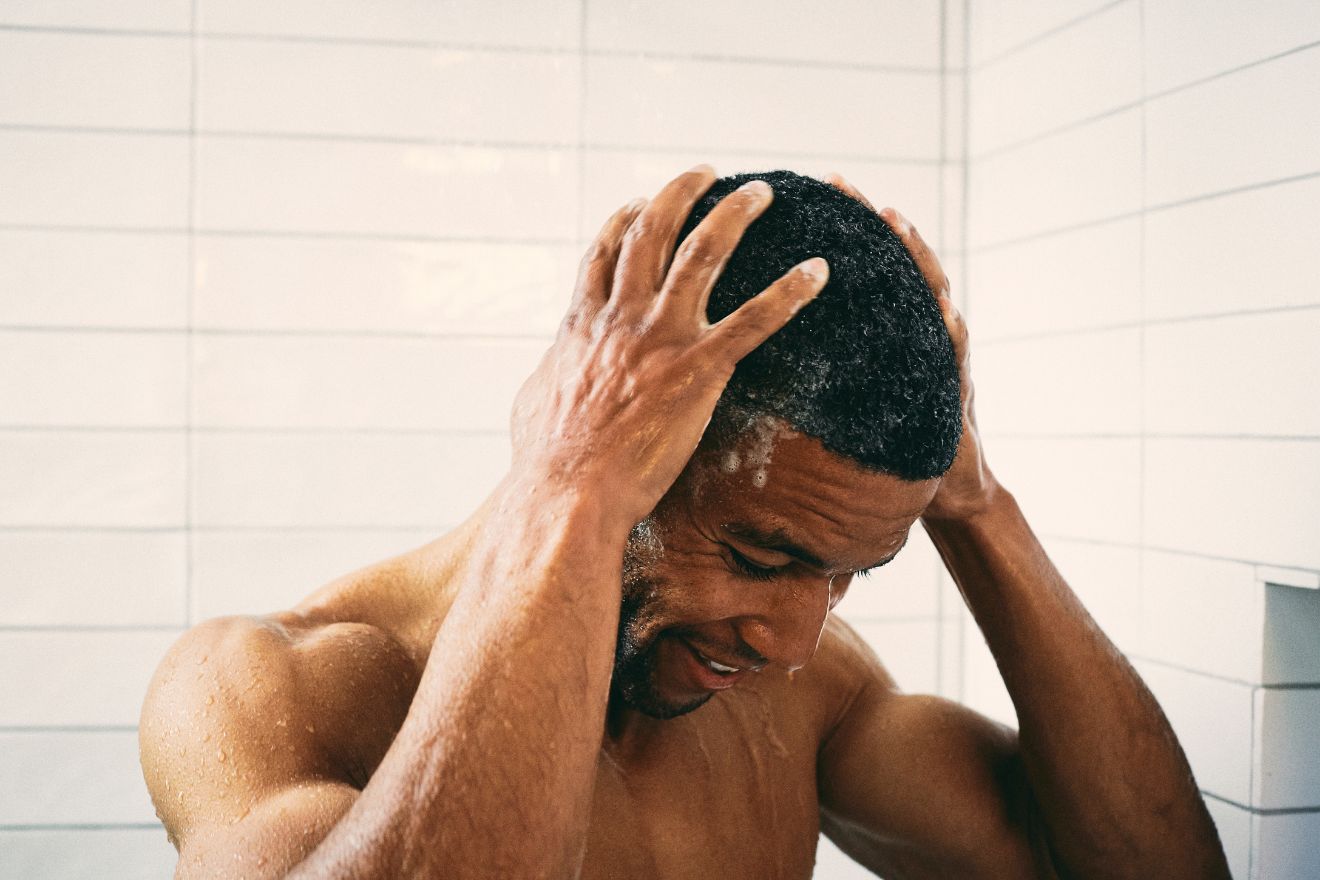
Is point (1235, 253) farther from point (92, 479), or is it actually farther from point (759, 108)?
point (92, 479)

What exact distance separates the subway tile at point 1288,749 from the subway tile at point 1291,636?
0.02 metres

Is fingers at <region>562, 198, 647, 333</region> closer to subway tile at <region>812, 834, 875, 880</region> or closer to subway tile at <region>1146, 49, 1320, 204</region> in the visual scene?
subway tile at <region>1146, 49, 1320, 204</region>

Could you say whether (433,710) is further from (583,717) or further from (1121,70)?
(1121,70)

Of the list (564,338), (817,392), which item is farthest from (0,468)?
(817,392)

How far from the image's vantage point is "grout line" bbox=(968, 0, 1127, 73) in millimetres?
2012

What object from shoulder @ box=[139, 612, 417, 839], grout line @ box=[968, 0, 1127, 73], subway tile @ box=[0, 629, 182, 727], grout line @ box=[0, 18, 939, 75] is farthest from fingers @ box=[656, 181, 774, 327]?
subway tile @ box=[0, 629, 182, 727]

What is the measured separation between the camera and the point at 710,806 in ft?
3.87

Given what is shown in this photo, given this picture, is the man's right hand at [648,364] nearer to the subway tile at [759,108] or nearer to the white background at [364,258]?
the white background at [364,258]

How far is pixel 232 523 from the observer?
90.9 inches

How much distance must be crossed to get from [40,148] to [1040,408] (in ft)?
6.52

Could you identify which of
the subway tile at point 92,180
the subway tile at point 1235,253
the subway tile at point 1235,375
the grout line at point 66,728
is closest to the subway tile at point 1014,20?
the subway tile at point 1235,253

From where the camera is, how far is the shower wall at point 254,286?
7.39ft

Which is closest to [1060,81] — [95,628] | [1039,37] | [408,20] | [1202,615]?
[1039,37]

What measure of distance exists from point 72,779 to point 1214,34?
2.38m
